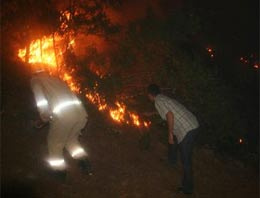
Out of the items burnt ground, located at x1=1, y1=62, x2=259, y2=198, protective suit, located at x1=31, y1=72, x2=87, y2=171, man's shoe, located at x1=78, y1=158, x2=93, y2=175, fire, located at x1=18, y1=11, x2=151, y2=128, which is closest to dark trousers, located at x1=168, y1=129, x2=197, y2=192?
burnt ground, located at x1=1, y1=62, x2=259, y2=198

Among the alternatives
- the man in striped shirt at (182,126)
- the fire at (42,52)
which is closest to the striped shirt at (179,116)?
the man in striped shirt at (182,126)

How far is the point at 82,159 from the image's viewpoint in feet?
24.8

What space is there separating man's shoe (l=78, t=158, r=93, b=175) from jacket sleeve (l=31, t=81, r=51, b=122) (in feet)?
4.34

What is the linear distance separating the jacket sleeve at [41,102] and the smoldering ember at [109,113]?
19 mm

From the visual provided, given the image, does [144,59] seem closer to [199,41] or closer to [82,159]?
[82,159]

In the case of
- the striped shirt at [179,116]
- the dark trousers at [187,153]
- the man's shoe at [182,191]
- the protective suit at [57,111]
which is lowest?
the man's shoe at [182,191]

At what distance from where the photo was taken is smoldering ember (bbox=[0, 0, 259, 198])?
23.2 ft

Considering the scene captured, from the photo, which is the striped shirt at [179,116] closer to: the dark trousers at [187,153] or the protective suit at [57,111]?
the dark trousers at [187,153]

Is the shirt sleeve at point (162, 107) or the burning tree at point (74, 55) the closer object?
the shirt sleeve at point (162, 107)

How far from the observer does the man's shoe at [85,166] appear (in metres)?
7.63

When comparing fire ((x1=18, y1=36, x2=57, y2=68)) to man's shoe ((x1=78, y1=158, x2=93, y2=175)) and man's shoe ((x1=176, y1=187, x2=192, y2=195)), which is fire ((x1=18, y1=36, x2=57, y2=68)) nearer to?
man's shoe ((x1=78, y1=158, x2=93, y2=175))

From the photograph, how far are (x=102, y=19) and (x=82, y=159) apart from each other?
174 inches

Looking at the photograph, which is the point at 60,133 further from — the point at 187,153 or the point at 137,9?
the point at 137,9

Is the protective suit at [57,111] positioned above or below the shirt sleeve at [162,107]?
above
